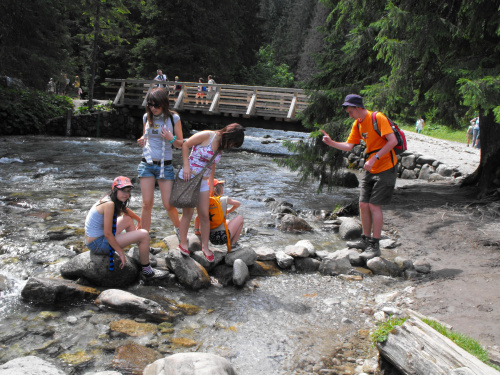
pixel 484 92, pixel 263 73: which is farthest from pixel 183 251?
pixel 263 73

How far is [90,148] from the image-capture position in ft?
60.6

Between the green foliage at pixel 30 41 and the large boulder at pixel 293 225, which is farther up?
the green foliage at pixel 30 41

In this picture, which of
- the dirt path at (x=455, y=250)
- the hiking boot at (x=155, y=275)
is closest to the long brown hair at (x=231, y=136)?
the hiking boot at (x=155, y=275)

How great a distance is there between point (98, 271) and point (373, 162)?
3517 mm

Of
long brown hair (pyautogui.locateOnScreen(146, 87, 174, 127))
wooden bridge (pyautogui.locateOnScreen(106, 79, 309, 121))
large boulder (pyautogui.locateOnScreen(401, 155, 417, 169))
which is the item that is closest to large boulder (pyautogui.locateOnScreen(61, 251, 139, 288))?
long brown hair (pyautogui.locateOnScreen(146, 87, 174, 127))

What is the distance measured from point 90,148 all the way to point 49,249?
13.3 metres

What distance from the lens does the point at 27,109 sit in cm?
2106

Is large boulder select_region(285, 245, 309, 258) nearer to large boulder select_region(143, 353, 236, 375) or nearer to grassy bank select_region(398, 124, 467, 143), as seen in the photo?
large boulder select_region(143, 353, 236, 375)

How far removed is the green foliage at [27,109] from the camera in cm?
1955

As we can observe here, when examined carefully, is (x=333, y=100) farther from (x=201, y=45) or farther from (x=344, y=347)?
Result: (x=201, y=45)

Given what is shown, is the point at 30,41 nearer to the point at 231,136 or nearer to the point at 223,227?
the point at 223,227

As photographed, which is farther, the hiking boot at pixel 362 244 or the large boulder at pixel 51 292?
the hiking boot at pixel 362 244

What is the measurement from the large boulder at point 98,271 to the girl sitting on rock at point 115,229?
2.7 inches

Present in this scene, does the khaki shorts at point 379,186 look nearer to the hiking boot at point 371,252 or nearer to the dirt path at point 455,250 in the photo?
the hiking boot at point 371,252
